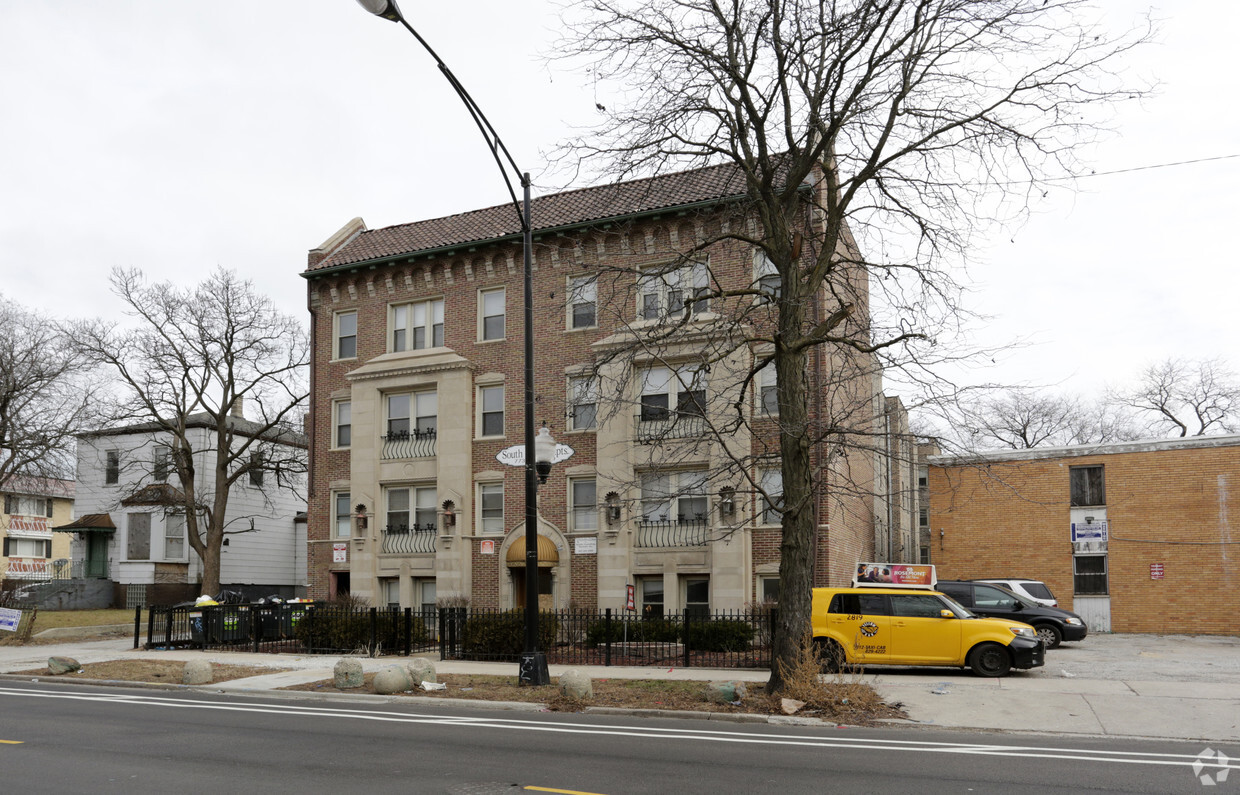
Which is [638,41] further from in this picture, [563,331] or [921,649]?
[563,331]

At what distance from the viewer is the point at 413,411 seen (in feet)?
93.7

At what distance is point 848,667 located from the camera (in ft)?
56.2

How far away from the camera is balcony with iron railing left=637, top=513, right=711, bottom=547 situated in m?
24.5

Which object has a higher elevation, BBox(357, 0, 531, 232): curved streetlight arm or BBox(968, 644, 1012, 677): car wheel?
BBox(357, 0, 531, 232): curved streetlight arm

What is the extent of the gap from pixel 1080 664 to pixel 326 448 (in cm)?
2122

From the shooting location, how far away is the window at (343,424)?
Answer: 29688mm

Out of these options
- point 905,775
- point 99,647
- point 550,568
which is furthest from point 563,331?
point 905,775

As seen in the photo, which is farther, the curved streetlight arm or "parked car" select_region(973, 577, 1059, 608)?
"parked car" select_region(973, 577, 1059, 608)

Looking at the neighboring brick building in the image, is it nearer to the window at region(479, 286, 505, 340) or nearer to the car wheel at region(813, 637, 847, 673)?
the car wheel at region(813, 637, 847, 673)

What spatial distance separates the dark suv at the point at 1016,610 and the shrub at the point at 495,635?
998cm

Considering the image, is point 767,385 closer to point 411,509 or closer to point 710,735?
point 411,509

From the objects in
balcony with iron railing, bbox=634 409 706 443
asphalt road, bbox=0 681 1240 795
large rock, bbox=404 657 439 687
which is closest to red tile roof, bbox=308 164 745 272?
balcony with iron railing, bbox=634 409 706 443

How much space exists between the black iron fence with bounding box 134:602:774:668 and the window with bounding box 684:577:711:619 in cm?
62

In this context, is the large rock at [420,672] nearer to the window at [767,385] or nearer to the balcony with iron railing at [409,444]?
the window at [767,385]
